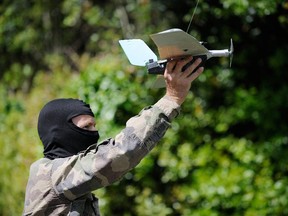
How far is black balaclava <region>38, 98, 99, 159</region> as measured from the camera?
310 cm

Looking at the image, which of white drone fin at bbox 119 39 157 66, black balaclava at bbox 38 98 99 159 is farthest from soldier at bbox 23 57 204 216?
white drone fin at bbox 119 39 157 66

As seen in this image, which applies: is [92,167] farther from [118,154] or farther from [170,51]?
[170,51]

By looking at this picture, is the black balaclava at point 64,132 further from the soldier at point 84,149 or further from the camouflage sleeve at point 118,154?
the camouflage sleeve at point 118,154

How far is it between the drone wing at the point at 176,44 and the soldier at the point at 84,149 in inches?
1.3

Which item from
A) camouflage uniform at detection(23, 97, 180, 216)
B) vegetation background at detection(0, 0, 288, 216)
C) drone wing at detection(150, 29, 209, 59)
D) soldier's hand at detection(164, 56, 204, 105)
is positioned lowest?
vegetation background at detection(0, 0, 288, 216)

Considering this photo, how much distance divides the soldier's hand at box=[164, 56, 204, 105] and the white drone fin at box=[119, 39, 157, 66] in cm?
15

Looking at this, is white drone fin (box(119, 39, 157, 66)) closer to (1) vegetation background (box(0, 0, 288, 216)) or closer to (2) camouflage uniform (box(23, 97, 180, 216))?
(2) camouflage uniform (box(23, 97, 180, 216))

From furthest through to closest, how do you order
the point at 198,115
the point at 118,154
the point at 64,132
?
1. the point at 198,115
2. the point at 64,132
3. the point at 118,154

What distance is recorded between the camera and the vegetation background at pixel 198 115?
246 inches

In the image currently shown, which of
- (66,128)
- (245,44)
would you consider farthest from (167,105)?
(245,44)

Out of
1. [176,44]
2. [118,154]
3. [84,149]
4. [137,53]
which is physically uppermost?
[176,44]

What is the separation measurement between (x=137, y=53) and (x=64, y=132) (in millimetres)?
430

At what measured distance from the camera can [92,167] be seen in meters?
2.89

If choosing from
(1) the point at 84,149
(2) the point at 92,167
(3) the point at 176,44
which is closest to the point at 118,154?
(2) the point at 92,167
